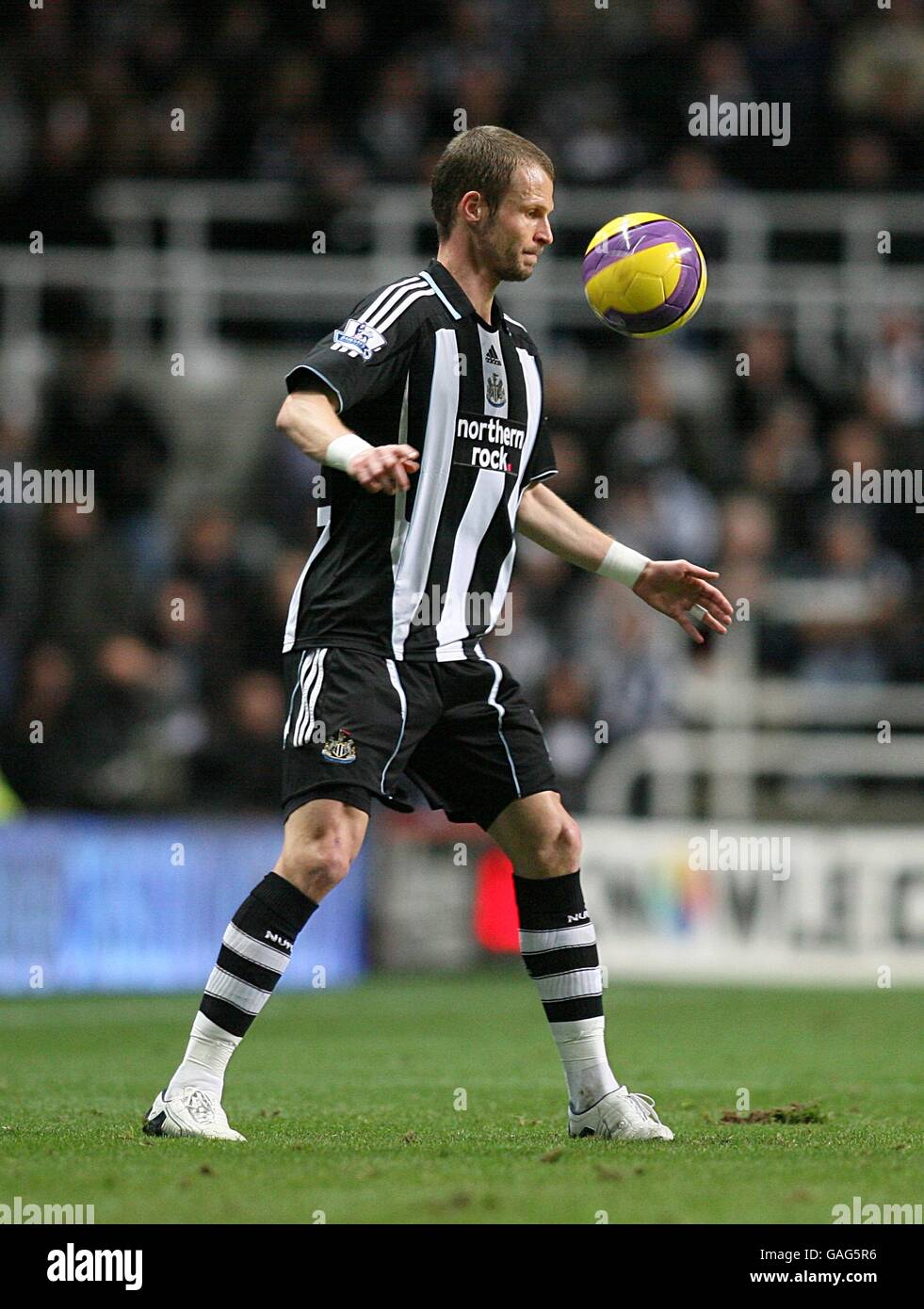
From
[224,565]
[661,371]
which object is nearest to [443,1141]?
[224,565]

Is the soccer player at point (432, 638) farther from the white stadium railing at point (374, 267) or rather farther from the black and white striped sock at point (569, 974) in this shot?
the white stadium railing at point (374, 267)

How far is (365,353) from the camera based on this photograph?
17.8 ft

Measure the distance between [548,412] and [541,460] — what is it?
538 cm

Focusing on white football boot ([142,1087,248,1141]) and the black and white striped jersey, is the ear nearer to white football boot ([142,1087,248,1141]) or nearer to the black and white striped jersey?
the black and white striped jersey

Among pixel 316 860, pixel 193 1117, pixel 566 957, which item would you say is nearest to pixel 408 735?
pixel 316 860

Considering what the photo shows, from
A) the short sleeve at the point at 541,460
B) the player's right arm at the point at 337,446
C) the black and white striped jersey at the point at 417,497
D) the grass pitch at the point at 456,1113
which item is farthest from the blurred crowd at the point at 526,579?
the player's right arm at the point at 337,446

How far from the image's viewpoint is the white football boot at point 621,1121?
5.55 m

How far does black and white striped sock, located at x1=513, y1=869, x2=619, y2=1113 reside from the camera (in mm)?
5684

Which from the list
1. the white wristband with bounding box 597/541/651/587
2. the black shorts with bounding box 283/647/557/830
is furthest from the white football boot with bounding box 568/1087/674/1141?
the white wristband with bounding box 597/541/651/587

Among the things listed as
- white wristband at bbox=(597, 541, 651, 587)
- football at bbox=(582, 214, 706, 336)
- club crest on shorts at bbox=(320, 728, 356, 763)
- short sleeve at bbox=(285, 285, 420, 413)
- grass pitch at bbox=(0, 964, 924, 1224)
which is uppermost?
football at bbox=(582, 214, 706, 336)

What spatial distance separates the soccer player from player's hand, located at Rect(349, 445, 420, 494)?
32cm

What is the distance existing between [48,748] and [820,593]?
5145mm

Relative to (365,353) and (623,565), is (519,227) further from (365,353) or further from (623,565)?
(623,565)
